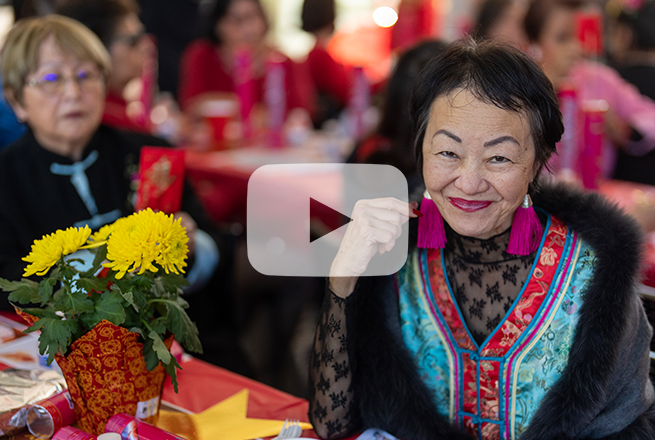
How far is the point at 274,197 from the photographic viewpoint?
163 cm

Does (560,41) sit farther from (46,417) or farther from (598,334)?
(46,417)

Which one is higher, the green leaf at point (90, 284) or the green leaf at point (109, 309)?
the green leaf at point (90, 284)

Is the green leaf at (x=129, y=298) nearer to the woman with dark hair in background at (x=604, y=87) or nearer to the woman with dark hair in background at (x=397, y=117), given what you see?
the woman with dark hair in background at (x=397, y=117)

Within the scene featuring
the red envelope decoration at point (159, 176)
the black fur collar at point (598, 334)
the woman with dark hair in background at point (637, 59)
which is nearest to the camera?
the black fur collar at point (598, 334)

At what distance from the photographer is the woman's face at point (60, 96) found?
1.63 m

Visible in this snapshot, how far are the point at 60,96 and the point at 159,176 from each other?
46cm

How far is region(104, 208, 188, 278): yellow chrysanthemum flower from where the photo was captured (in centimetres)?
92

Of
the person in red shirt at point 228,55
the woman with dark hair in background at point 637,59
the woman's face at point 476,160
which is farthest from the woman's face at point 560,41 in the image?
the woman's face at point 476,160

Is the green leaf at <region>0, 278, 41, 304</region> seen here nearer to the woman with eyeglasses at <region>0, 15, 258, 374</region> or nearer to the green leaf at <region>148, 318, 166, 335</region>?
the green leaf at <region>148, 318, 166, 335</region>

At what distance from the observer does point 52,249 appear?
0.93m

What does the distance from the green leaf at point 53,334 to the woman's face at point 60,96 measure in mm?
927

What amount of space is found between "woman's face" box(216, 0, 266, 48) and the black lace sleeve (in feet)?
9.94

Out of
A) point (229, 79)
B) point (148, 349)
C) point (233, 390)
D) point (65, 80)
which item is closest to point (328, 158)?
point (229, 79)

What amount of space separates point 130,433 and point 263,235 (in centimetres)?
61
